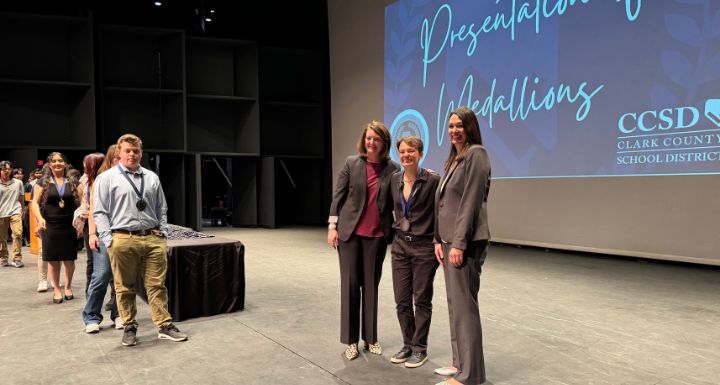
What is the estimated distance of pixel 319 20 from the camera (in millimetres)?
13352

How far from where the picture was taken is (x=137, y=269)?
3.36 meters

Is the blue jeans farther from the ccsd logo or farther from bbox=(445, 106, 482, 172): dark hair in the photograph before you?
the ccsd logo

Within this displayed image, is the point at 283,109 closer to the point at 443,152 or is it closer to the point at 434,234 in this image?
the point at 443,152

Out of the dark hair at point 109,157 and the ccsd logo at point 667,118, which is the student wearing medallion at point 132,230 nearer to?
the dark hair at point 109,157

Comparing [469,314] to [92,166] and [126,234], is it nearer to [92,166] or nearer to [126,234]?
[126,234]

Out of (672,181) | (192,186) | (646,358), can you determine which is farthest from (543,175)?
(192,186)

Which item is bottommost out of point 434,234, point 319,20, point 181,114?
point 434,234

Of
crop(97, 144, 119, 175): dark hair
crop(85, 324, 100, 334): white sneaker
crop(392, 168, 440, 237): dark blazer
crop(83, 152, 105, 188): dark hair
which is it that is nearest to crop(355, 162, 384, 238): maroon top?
crop(392, 168, 440, 237): dark blazer

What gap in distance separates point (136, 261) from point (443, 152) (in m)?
5.95

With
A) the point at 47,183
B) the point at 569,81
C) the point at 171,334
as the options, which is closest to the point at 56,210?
the point at 47,183

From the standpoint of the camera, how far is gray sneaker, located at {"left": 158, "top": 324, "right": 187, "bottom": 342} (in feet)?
11.2

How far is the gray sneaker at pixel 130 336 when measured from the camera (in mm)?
3320

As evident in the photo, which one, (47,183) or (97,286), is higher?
(47,183)

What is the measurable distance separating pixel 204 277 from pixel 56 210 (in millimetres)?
1513
